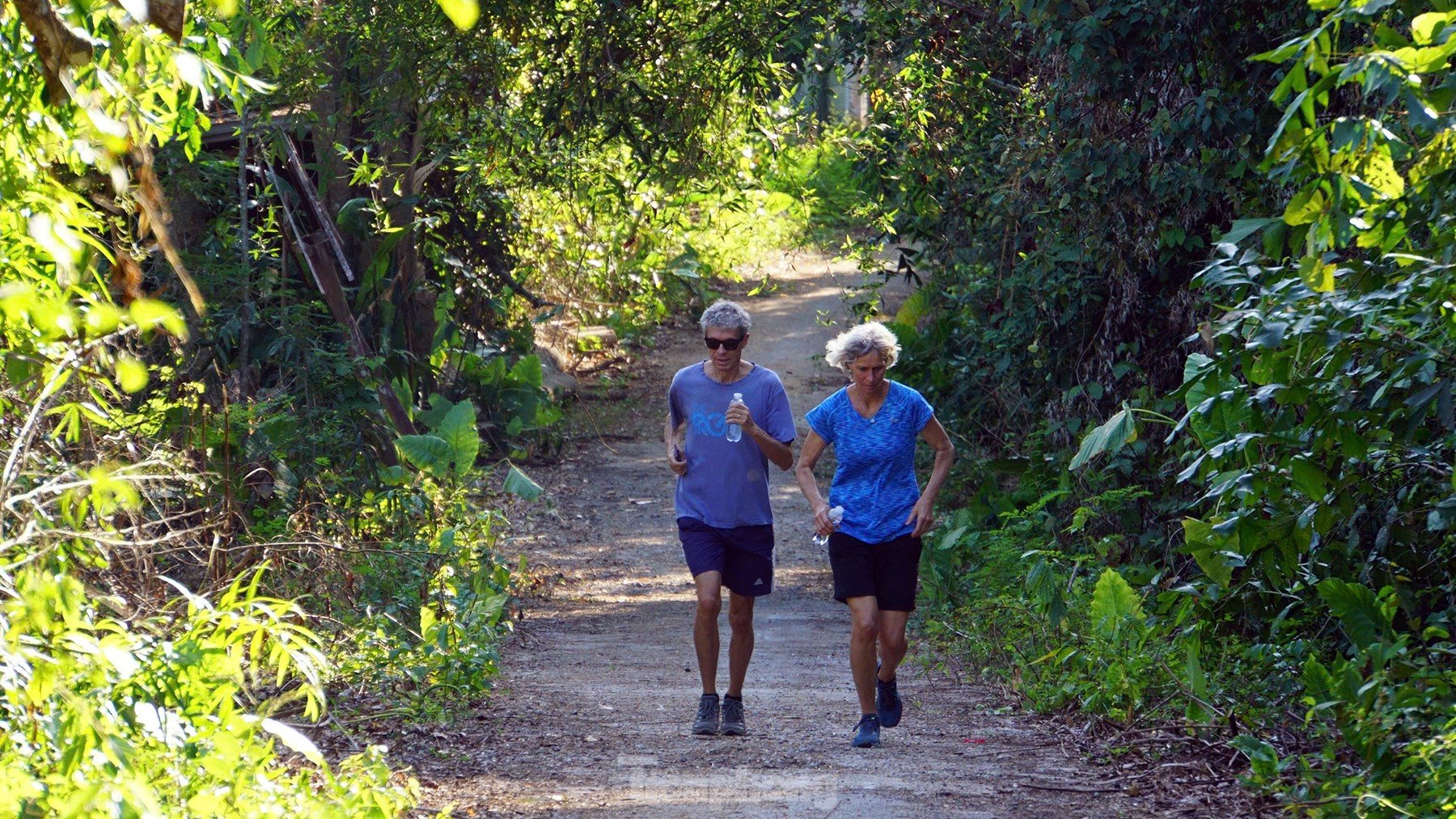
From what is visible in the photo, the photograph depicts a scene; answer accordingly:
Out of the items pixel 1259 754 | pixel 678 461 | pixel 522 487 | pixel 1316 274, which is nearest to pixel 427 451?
pixel 522 487

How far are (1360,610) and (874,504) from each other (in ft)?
6.55

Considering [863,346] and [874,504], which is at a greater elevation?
[863,346]

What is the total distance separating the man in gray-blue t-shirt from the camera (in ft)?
22.0

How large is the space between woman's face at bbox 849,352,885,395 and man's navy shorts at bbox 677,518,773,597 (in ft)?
2.58

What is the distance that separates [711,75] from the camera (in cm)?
1060

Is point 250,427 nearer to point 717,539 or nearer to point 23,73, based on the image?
point 717,539

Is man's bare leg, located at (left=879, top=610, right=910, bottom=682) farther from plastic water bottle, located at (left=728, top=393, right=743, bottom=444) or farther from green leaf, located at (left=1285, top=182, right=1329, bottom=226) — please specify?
green leaf, located at (left=1285, top=182, right=1329, bottom=226)

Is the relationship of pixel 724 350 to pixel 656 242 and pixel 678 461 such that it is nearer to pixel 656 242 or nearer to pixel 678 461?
pixel 678 461

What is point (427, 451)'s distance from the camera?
11211 millimetres

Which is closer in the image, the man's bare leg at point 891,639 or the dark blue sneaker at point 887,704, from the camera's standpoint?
the man's bare leg at point 891,639

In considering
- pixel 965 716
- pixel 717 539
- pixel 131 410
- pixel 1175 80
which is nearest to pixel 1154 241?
pixel 1175 80

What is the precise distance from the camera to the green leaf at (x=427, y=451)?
11188mm

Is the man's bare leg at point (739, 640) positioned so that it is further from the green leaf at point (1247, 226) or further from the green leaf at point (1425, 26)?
the green leaf at point (1425, 26)

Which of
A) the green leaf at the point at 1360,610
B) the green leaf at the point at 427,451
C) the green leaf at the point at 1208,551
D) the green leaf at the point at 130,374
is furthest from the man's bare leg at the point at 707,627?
the green leaf at the point at 427,451
